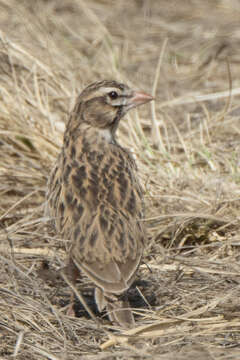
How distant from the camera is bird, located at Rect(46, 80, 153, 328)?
439 cm

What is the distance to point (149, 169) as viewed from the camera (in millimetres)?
6617

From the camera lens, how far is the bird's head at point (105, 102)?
545 cm

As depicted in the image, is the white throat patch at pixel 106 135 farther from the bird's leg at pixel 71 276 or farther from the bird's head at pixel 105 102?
the bird's leg at pixel 71 276

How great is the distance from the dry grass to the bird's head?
73 centimetres

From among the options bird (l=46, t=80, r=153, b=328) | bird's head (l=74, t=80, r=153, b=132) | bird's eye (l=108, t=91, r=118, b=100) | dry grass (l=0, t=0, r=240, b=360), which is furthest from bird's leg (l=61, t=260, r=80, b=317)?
bird's eye (l=108, t=91, r=118, b=100)

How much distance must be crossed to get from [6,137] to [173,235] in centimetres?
202

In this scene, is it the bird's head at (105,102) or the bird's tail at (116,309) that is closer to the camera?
the bird's tail at (116,309)

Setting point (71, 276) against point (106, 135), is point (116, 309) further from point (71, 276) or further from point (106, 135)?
point (106, 135)

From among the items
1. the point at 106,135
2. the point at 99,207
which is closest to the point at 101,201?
the point at 99,207

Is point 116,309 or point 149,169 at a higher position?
point 149,169

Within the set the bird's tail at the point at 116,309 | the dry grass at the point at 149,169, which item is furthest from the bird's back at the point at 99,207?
the dry grass at the point at 149,169

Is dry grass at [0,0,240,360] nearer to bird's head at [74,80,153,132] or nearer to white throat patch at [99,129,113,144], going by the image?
white throat patch at [99,129,113,144]

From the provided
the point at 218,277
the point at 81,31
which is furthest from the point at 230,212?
the point at 81,31

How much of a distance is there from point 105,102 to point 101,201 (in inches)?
38.4
